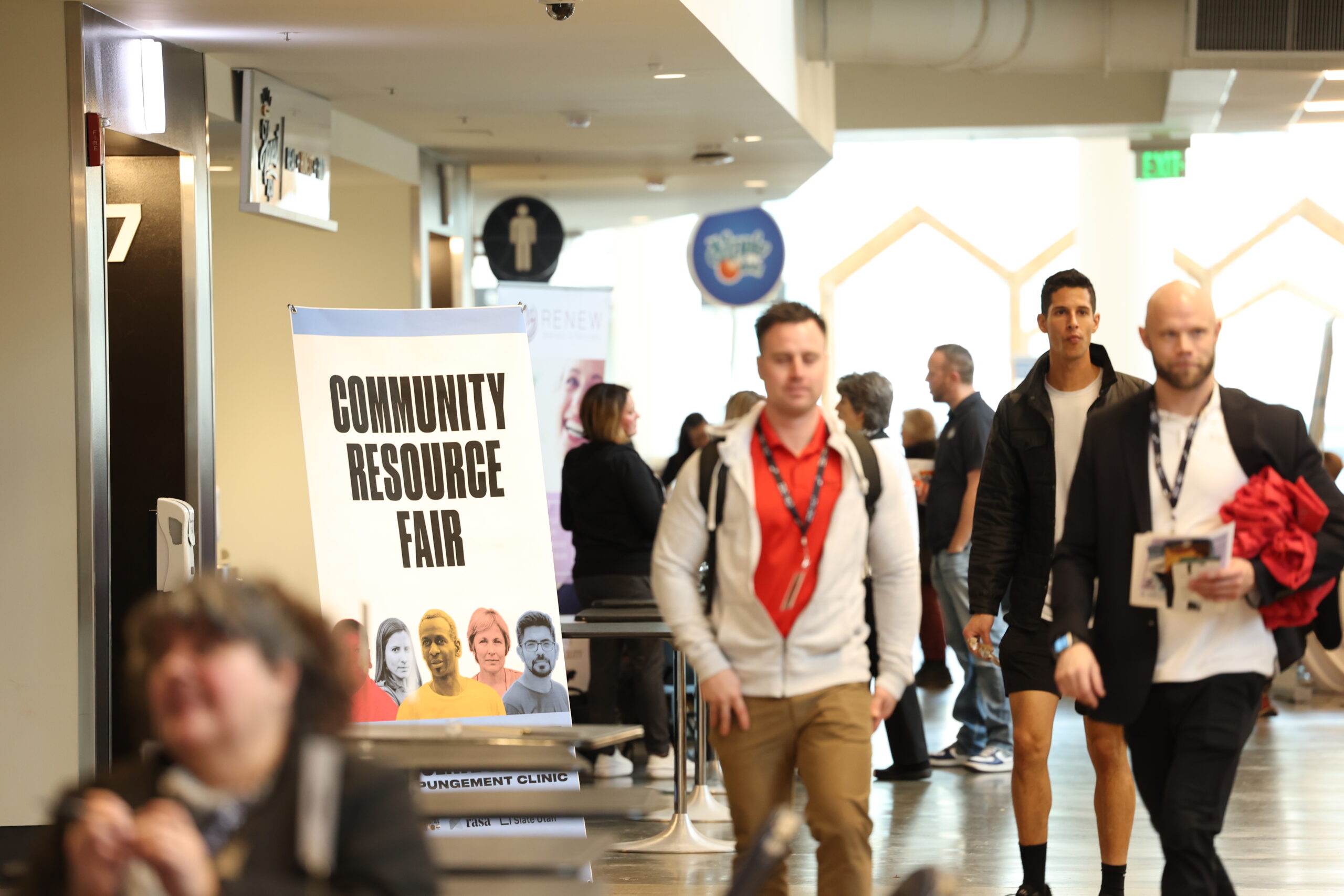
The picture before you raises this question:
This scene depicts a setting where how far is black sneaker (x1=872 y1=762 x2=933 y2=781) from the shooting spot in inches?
257

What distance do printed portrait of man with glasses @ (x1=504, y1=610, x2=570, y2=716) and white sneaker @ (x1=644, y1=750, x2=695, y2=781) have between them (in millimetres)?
1968

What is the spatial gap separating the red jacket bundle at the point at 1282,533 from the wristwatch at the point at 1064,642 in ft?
1.22

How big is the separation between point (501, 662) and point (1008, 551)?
5.29 ft

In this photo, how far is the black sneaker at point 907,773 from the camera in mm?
6539

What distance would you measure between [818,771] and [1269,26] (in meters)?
5.75

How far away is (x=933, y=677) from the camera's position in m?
9.63

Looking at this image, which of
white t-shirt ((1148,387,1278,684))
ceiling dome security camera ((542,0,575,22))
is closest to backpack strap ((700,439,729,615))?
white t-shirt ((1148,387,1278,684))

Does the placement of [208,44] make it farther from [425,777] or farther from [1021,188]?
[1021,188]

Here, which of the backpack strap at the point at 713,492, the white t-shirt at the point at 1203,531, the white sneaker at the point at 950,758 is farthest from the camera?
A: the white sneaker at the point at 950,758

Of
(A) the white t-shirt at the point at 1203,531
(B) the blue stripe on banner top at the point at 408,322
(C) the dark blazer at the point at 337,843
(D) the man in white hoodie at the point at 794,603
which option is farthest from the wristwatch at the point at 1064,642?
(B) the blue stripe on banner top at the point at 408,322

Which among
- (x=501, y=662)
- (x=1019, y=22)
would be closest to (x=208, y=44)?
(x=501, y=662)

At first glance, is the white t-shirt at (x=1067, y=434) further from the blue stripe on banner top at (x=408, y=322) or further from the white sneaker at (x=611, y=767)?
the white sneaker at (x=611, y=767)

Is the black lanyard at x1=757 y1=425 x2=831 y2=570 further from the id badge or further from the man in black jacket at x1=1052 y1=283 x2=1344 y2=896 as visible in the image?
the man in black jacket at x1=1052 y1=283 x2=1344 y2=896

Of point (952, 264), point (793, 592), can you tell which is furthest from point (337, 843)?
point (952, 264)
